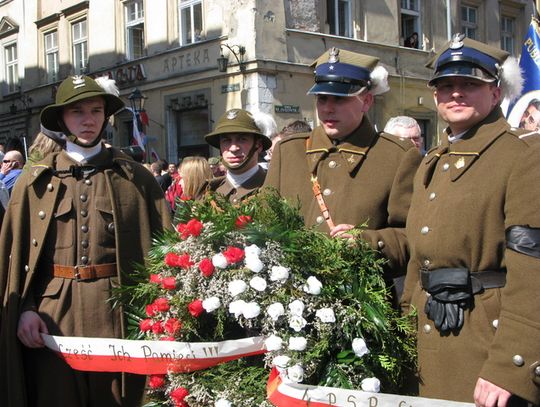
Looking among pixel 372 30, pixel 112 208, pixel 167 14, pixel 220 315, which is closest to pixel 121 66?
pixel 167 14

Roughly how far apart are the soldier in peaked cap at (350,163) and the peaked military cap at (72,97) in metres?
1.06

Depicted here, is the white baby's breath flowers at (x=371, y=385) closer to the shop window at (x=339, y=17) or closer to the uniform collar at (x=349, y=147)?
the uniform collar at (x=349, y=147)

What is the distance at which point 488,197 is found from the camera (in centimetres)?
235

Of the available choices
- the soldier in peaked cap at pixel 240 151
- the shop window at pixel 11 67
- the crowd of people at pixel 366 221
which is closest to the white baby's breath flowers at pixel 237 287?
the crowd of people at pixel 366 221

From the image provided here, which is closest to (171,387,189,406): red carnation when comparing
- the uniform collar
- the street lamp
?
the uniform collar

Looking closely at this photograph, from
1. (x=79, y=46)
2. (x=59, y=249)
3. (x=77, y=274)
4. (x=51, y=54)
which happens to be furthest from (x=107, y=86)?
(x=51, y=54)

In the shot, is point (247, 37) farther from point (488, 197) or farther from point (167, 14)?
point (488, 197)

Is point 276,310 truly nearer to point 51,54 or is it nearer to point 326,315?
point 326,315

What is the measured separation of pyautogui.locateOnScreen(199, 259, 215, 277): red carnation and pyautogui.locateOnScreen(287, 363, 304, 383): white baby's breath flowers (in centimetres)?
46

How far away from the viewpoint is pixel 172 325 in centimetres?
254

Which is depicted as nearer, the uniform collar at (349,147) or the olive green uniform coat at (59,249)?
the uniform collar at (349,147)

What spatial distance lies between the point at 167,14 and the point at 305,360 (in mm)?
16015

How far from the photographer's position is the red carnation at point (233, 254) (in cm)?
247

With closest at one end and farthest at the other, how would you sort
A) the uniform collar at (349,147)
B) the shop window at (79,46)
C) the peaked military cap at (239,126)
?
1. the uniform collar at (349,147)
2. the peaked military cap at (239,126)
3. the shop window at (79,46)
